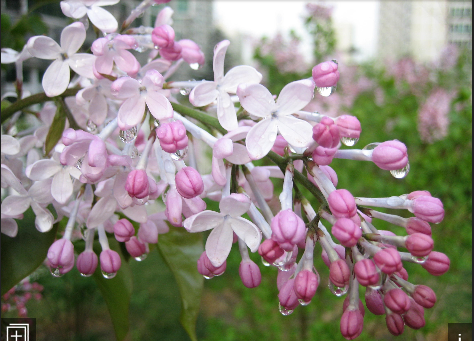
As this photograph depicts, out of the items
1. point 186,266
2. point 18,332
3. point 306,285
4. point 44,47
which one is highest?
point 44,47

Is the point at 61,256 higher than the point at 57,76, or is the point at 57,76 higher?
the point at 57,76

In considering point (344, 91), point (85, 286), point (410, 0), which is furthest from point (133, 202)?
point (410, 0)

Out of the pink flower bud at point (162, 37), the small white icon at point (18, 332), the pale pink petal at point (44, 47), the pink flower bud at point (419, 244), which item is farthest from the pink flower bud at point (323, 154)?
the small white icon at point (18, 332)

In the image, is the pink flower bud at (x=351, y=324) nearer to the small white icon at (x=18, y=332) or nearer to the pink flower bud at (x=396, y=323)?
the pink flower bud at (x=396, y=323)

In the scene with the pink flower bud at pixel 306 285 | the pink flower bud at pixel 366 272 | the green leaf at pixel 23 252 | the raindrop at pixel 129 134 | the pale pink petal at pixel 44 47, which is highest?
the pale pink petal at pixel 44 47

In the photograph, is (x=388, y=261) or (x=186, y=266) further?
(x=186, y=266)

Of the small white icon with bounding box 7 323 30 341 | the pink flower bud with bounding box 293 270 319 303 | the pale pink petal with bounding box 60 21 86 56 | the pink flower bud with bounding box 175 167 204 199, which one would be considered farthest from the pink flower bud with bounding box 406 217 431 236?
the small white icon with bounding box 7 323 30 341

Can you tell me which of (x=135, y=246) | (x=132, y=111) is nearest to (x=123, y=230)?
(x=135, y=246)

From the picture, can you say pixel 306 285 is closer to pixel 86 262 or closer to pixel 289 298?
pixel 289 298
